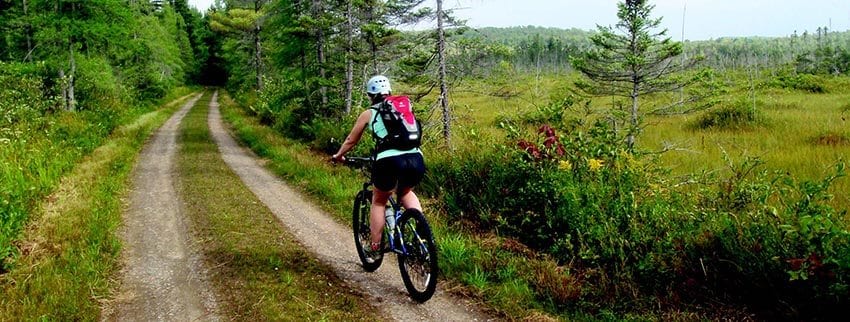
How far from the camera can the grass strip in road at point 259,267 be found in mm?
4824

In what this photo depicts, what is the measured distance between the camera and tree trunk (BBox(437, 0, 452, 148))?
10.8 meters

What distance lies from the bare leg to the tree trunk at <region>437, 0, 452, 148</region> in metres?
5.56

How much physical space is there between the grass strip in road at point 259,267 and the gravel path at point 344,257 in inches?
6.6

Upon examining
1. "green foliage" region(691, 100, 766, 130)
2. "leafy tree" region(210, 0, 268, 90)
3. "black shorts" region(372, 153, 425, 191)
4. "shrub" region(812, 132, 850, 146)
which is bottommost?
"shrub" region(812, 132, 850, 146)

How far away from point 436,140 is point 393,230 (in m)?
6.25

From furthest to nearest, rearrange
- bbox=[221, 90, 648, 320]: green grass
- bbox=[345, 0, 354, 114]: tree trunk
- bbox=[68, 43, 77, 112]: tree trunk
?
bbox=[68, 43, 77, 112]: tree trunk → bbox=[345, 0, 354, 114]: tree trunk → bbox=[221, 90, 648, 320]: green grass

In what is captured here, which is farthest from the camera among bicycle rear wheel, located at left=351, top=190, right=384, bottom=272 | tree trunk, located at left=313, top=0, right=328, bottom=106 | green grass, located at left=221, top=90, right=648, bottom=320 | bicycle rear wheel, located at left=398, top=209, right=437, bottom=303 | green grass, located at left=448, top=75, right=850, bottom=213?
tree trunk, located at left=313, top=0, right=328, bottom=106

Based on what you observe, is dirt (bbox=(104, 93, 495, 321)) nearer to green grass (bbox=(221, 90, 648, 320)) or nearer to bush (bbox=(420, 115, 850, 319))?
green grass (bbox=(221, 90, 648, 320))

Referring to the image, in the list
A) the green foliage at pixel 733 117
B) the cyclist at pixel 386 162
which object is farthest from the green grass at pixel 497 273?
the green foliage at pixel 733 117

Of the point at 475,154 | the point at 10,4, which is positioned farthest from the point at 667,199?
the point at 10,4

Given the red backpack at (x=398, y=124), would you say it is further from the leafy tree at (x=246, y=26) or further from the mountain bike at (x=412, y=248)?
the leafy tree at (x=246, y=26)

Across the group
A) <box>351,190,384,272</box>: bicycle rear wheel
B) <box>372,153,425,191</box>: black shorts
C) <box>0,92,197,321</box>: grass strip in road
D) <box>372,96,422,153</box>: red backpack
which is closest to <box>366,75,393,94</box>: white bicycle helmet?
<box>372,96,422,153</box>: red backpack

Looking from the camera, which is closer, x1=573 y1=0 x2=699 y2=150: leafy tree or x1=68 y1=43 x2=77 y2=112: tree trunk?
x1=573 y1=0 x2=699 y2=150: leafy tree

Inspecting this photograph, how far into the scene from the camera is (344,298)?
507 centimetres
